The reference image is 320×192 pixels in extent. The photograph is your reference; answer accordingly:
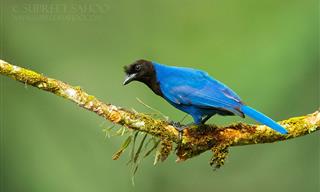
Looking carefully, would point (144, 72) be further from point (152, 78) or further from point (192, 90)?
point (192, 90)

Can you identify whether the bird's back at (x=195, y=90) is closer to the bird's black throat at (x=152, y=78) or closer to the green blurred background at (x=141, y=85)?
the bird's black throat at (x=152, y=78)

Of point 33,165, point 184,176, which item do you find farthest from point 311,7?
point 33,165

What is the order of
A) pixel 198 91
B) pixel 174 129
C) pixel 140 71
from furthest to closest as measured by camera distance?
pixel 140 71 → pixel 198 91 → pixel 174 129

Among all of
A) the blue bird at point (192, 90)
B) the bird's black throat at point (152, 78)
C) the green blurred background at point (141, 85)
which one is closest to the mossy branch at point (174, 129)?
the blue bird at point (192, 90)

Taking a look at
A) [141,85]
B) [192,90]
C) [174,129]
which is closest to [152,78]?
[192,90]

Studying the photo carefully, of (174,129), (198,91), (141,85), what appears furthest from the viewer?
(141,85)

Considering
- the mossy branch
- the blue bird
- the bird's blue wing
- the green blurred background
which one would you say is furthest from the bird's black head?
the green blurred background

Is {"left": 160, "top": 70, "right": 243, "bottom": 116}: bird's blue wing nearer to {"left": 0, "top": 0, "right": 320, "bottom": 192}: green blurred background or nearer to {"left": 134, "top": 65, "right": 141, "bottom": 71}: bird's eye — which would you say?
{"left": 134, "top": 65, "right": 141, "bottom": 71}: bird's eye

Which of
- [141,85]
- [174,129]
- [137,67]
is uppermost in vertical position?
[137,67]
